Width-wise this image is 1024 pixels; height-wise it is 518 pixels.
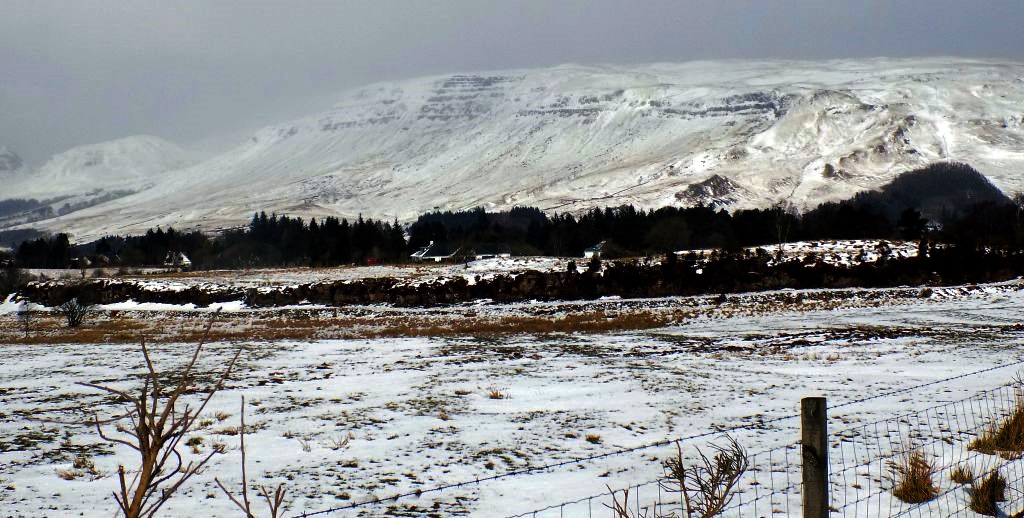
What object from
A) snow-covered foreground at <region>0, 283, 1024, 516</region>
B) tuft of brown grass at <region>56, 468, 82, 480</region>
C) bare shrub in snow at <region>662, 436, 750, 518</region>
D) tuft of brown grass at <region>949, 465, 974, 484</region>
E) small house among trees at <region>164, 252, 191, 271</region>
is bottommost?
snow-covered foreground at <region>0, 283, 1024, 516</region>

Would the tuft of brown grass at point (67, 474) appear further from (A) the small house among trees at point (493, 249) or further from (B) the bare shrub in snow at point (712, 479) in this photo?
(A) the small house among trees at point (493, 249)

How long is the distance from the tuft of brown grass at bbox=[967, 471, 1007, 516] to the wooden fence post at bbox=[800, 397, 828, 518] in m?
3.29

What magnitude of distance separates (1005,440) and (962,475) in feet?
6.33

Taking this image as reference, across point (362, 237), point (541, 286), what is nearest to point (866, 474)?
point (541, 286)

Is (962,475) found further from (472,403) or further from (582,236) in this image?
(582,236)

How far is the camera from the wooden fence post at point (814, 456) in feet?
15.7

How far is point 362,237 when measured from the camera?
11525cm

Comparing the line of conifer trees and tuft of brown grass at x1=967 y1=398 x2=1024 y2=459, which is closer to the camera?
tuft of brown grass at x1=967 y1=398 x2=1024 y2=459

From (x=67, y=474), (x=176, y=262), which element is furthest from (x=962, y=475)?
(x=176, y=262)

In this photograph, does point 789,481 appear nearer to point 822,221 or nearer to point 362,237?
point 822,221

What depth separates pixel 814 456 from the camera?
4832 millimetres

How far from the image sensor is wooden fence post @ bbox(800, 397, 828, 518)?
480cm

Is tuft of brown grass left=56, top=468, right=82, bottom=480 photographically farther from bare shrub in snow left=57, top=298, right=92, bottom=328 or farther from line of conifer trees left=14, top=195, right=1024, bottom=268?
line of conifer trees left=14, top=195, right=1024, bottom=268

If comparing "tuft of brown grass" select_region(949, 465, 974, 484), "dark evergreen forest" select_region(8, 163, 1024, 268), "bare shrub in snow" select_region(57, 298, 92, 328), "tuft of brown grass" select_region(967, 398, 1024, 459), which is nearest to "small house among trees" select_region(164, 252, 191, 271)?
"dark evergreen forest" select_region(8, 163, 1024, 268)
